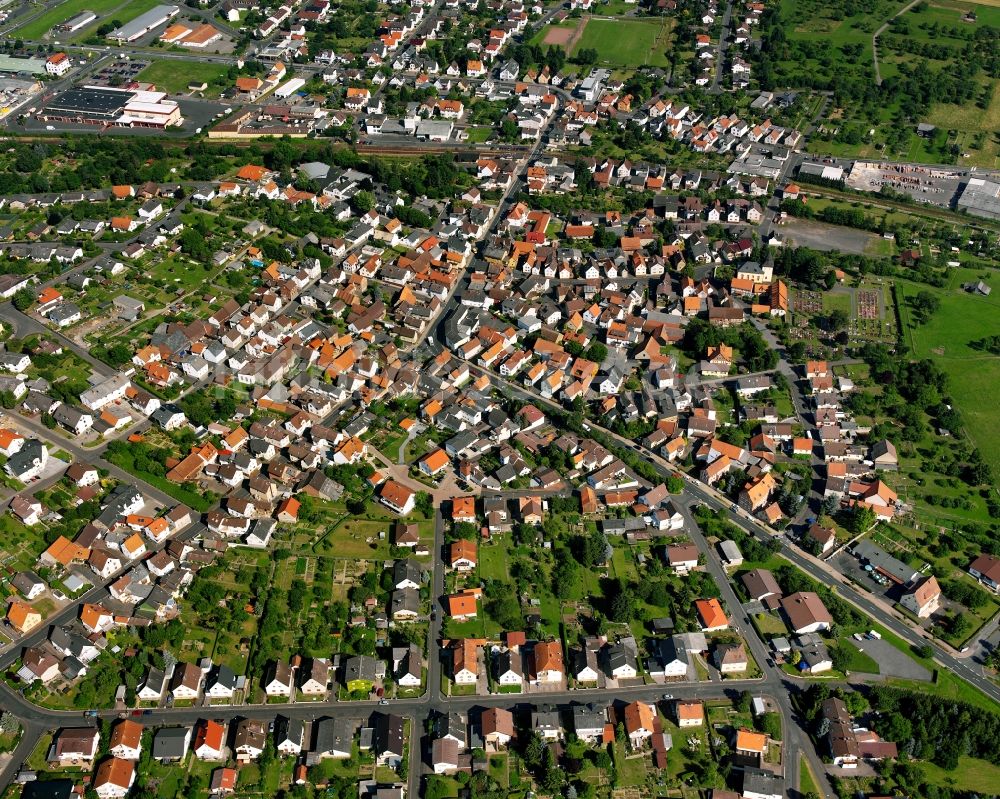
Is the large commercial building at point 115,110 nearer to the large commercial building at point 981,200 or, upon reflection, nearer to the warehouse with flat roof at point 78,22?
the warehouse with flat roof at point 78,22

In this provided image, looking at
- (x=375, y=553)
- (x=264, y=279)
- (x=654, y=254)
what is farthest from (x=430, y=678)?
(x=654, y=254)

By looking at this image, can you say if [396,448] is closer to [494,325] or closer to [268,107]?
[494,325]

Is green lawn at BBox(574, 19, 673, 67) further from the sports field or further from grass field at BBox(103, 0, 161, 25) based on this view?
grass field at BBox(103, 0, 161, 25)

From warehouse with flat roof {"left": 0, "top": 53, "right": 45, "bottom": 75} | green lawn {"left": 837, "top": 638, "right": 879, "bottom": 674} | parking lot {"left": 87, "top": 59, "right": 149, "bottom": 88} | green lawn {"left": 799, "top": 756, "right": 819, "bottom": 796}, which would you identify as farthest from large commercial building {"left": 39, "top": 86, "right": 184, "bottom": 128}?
green lawn {"left": 799, "top": 756, "right": 819, "bottom": 796}

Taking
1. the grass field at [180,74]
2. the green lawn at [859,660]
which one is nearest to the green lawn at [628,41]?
the grass field at [180,74]

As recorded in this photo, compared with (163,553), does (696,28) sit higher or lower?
higher
